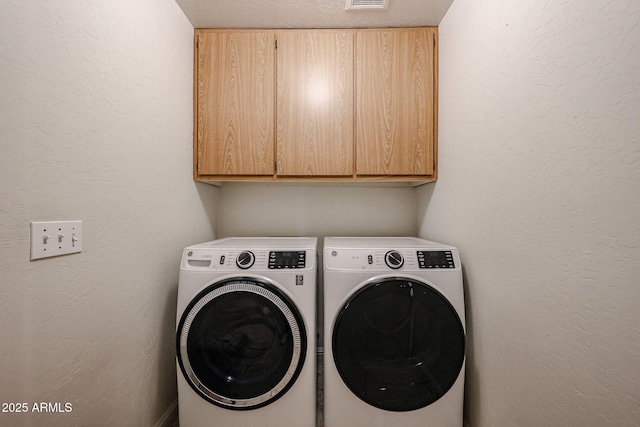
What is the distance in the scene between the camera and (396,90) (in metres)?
1.61

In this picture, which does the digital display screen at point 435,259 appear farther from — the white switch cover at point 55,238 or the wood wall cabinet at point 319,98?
the white switch cover at point 55,238

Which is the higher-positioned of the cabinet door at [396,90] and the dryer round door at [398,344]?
the cabinet door at [396,90]

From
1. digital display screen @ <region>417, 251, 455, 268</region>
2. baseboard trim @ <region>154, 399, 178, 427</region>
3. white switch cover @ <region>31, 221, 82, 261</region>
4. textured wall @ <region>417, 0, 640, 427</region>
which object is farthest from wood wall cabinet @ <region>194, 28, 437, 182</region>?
baseboard trim @ <region>154, 399, 178, 427</region>

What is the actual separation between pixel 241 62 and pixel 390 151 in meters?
1.11

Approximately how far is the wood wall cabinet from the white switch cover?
Result: 0.89 metres

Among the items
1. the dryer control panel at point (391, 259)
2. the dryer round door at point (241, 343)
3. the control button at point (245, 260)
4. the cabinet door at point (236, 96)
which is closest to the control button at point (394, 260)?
the dryer control panel at point (391, 259)

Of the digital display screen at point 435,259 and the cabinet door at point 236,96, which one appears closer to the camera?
the digital display screen at point 435,259

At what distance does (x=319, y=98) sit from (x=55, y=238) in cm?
142

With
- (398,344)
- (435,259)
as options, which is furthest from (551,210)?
(398,344)

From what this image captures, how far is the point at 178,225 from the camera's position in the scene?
150cm

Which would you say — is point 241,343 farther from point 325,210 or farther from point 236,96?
point 236,96

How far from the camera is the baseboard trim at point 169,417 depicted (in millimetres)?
1348

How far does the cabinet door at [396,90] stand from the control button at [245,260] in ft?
3.15

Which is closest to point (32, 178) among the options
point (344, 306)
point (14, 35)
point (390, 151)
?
point (14, 35)
